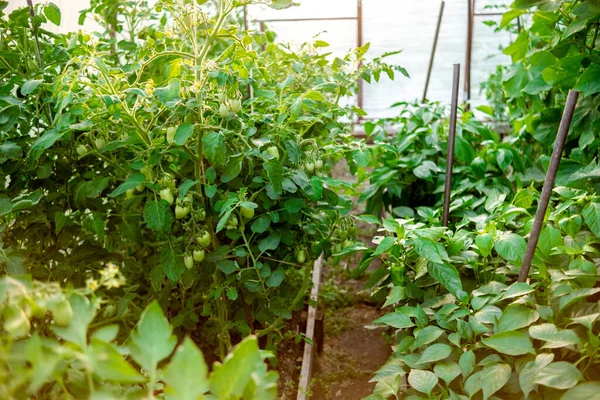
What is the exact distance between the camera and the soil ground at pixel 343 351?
2.06m

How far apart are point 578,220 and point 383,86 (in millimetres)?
3297

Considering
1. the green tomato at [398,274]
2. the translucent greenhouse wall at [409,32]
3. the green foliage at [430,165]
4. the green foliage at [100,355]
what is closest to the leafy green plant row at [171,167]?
the green tomato at [398,274]

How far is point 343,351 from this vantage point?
235 centimetres

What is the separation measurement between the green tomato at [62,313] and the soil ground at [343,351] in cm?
120

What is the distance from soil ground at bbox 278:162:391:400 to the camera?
206 cm

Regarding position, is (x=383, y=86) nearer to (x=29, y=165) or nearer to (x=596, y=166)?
(x=596, y=166)

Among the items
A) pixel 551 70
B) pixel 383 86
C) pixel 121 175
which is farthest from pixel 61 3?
pixel 383 86

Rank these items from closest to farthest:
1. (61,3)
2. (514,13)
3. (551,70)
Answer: (551,70) < (514,13) < (61,3)

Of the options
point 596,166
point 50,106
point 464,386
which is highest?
point 50,106

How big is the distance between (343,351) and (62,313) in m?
1.84

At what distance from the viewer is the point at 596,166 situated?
1.72 m

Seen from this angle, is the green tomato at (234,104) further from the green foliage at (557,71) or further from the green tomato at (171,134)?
the green foliage at (557,71)

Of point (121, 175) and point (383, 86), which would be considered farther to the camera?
point (383, 86)

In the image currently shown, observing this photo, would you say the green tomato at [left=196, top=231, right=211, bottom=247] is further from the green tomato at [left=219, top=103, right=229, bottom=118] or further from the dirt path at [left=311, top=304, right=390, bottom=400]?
the dirt path at [left=311, top=304, right=390, bottom=400]
